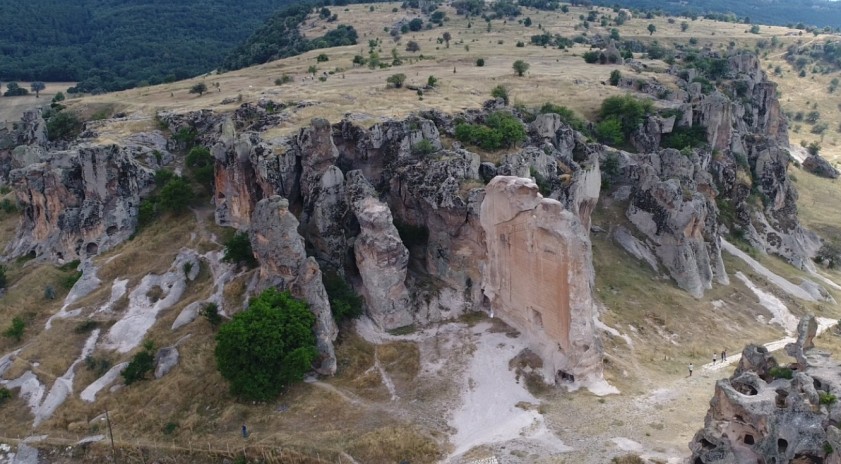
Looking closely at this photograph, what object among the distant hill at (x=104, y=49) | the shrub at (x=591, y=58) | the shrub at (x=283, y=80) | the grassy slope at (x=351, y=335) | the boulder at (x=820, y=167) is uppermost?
the distant hill at (x=104, y=49)

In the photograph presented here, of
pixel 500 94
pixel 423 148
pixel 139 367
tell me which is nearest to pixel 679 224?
pixel 423 148

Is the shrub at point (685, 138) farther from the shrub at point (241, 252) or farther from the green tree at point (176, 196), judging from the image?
the green tree at point (176, 196)

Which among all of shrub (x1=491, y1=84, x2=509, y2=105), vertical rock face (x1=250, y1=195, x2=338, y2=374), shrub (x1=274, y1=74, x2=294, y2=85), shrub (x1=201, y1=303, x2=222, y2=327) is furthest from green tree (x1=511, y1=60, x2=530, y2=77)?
shrub (x1=201, y1=303, x2=222, y2=327)

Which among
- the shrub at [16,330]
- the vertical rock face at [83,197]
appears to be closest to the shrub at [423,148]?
the vertical rock face at [83,197]

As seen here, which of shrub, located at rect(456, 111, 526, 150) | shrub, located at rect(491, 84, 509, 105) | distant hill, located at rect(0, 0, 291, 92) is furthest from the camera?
distant hill, located at rect(0, 0, 291, 92)

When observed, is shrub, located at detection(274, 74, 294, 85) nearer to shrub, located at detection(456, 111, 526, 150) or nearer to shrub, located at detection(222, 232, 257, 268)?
shrub, located at detection(456, 111, 526, 150)

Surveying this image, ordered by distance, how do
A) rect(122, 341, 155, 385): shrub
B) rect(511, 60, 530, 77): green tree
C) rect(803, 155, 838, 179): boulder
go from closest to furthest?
rect(122, 341, 155, 385): shrub < rect(511, 60, 530, 77): green tree < rect(803, 155, 838, 179): boulder

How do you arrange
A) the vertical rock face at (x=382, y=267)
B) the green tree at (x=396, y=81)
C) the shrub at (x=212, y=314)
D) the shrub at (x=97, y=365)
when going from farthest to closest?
the green tree at (x=396, y=81) < the vertical rock face at (x=382, y=267) < the shrub at (x=212, y=314) < the shrub at (x=97, y=365)
